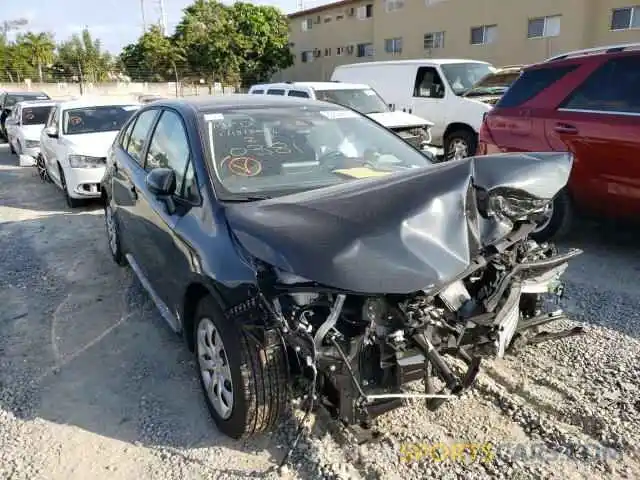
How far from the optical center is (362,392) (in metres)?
2.31

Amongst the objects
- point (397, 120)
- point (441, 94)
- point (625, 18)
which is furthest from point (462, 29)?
point (397, 120)

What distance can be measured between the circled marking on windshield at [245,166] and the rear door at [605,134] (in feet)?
10.8

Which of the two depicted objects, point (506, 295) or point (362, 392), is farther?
point (506, 295)

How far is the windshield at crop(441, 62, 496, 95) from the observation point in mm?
11078

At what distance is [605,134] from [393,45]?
26.5 m

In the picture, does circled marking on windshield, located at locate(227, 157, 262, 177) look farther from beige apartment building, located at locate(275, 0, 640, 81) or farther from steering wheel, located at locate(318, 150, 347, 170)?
beige apartment building, located at locate(275, 0, 640, 81)

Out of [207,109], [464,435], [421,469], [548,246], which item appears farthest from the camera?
[207,109]

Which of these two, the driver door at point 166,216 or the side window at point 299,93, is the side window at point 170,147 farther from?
the side window at point 299,93

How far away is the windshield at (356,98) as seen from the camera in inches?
404

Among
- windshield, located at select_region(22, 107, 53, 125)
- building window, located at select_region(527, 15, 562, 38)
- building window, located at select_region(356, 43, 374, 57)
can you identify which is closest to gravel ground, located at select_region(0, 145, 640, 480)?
windshield, located at select_region(22, 107, 53, 125)

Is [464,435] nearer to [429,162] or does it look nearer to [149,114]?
[429,162]

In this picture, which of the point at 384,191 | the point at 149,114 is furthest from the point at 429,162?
the point at 149,114

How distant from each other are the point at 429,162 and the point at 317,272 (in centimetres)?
200

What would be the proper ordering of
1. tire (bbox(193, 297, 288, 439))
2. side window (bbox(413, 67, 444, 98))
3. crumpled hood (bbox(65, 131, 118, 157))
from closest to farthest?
tire (bbox(193, 297, 288, 439)), crumpled hood (bbox(65, 131, 118, 157)), side window (bbox(413, 67, 444, 98))
